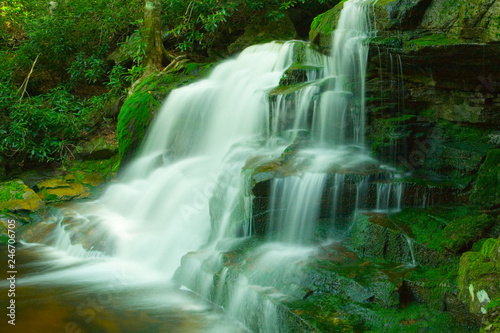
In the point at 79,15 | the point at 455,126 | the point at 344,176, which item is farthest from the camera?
the point at 79,15

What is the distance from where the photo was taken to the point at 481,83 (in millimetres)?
5758

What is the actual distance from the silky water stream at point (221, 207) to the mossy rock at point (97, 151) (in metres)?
1.57

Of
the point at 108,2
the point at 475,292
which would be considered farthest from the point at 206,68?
the point at 475,292

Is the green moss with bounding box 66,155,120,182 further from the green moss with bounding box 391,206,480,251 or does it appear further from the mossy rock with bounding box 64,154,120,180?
the green moss with bounding box 391,206,480,251

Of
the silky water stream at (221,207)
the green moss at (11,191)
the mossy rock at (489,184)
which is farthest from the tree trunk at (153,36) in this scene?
the mossy rock at (489,184)

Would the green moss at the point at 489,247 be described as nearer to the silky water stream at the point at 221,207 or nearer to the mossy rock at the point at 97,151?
the silky water stream at the point at 221,207

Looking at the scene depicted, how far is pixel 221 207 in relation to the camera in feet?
20.2

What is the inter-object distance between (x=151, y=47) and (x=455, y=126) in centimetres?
794

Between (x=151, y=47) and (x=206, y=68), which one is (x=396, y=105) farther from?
(x=151, y=47)

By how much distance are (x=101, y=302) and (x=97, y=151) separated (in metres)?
6.14

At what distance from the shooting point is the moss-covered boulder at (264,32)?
37.6 ft

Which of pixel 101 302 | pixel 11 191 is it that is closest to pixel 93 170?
pixel 11 191

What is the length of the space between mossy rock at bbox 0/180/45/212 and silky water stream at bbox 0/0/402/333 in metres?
0.83

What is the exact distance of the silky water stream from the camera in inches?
191
